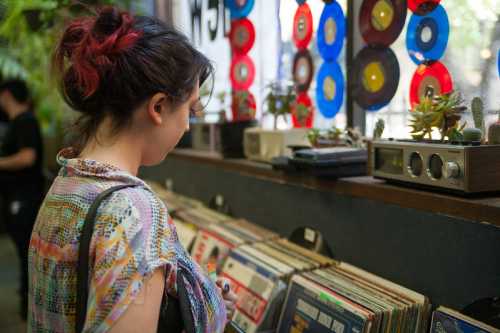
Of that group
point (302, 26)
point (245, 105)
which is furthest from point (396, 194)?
point (245, 105)

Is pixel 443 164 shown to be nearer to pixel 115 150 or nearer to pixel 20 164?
pixel 115 150

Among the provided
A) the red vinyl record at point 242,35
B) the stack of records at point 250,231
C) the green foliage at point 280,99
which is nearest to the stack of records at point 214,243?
the stack of records at point 250,231

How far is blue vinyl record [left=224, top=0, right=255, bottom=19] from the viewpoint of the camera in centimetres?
249

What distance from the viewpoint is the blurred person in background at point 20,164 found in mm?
3061

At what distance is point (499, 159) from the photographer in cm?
117

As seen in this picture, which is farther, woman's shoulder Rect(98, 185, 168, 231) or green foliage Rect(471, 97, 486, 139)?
green foliage Rect(471, 97, 486, 139)

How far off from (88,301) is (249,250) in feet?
3.44

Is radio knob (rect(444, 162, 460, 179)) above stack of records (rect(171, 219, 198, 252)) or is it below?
above

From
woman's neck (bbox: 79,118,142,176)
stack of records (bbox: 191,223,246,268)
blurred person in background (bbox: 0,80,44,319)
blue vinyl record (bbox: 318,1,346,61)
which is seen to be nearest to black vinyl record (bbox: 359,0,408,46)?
blue vinyl record (bbox: 318,1,346,61)

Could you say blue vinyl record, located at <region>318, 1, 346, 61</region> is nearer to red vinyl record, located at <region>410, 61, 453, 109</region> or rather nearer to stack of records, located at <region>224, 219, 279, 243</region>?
red vinyl record, located at <region>410, 61, 453, 109</region>

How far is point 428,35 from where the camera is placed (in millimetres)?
1567

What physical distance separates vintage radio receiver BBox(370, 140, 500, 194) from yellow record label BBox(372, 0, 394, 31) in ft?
1.72

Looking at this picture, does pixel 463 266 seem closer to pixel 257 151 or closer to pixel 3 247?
pixel 257 151

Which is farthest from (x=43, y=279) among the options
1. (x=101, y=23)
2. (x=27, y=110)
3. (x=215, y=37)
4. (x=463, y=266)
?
(x=27, y=110)
